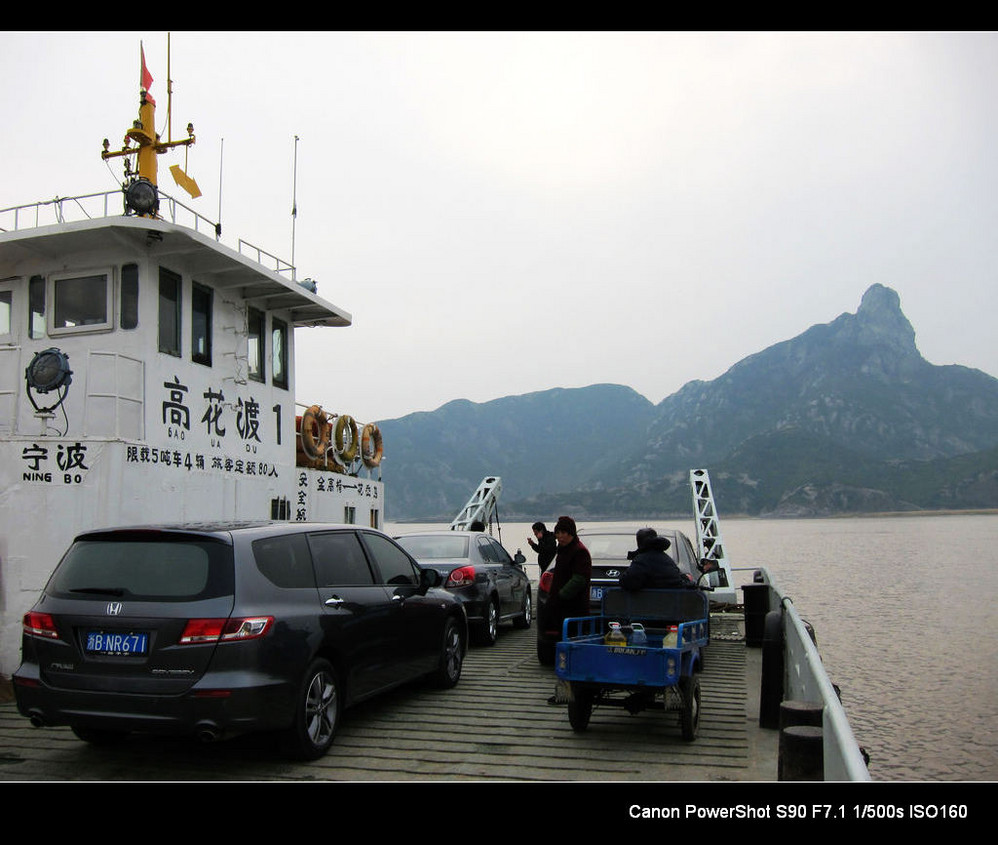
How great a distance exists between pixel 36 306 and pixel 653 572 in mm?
8974

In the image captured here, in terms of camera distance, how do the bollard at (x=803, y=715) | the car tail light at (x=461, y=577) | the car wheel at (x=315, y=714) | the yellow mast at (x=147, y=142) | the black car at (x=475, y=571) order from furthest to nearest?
the yellow mast at (x=147, y=142) → the black car at (x=475, y=571) → the car tail light at (x=461, y=577) → the car wheel at (x=315, y=714) → the bollard at (x=803, y=715)

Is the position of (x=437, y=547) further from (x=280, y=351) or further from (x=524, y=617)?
(x=280, y=351)

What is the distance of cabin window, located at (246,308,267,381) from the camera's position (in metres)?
13.7

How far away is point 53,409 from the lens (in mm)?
10781

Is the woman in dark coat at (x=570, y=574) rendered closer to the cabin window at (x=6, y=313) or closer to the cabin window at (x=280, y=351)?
the cabin window at (x=280, y=351)

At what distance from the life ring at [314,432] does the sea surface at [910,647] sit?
188 inches

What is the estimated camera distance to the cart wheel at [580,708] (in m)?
6.83

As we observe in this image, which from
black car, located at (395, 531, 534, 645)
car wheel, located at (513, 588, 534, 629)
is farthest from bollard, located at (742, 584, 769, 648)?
car wheel, located at (513, 588, 534, 629)

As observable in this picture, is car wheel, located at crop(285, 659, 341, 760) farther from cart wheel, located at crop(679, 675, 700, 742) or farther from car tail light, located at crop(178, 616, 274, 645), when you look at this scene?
cart wheel, located at crop(679, 675, 700, 742)

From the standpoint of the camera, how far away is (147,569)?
224 inches

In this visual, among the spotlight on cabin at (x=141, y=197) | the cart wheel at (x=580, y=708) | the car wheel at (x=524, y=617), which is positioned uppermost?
the spotlight on cabin at (x=141, y=197)

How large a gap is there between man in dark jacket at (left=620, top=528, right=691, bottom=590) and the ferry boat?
546 centimetres

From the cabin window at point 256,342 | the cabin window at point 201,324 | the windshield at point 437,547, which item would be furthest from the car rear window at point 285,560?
the cabin window at point 256,342
